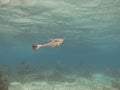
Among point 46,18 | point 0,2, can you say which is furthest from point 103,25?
point 0,2

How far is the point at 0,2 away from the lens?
24203 millimetres

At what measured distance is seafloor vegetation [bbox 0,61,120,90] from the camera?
19.2 meters

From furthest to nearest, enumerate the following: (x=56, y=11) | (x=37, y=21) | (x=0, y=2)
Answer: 1. (x=37, y=21)
2. (x=56, y=11)
3. (x=0, y=2)

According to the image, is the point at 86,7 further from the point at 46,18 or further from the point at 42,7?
the point at 46,18

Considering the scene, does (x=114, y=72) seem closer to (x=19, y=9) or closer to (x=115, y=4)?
(x=115, y=4)

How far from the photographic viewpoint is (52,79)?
88.5 feet

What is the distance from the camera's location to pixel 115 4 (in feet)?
82.6

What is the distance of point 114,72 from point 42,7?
2059 centimetres

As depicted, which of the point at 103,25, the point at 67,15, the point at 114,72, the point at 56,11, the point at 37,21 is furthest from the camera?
the point at 114,72

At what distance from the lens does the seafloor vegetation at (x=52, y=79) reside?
19.2m

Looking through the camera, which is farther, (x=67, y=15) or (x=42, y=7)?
(x=67, y=15)

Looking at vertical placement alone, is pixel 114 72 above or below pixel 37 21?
below

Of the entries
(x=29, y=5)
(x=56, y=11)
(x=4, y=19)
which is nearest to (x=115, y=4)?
(x=56, y=11)

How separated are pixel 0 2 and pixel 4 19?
894cm
